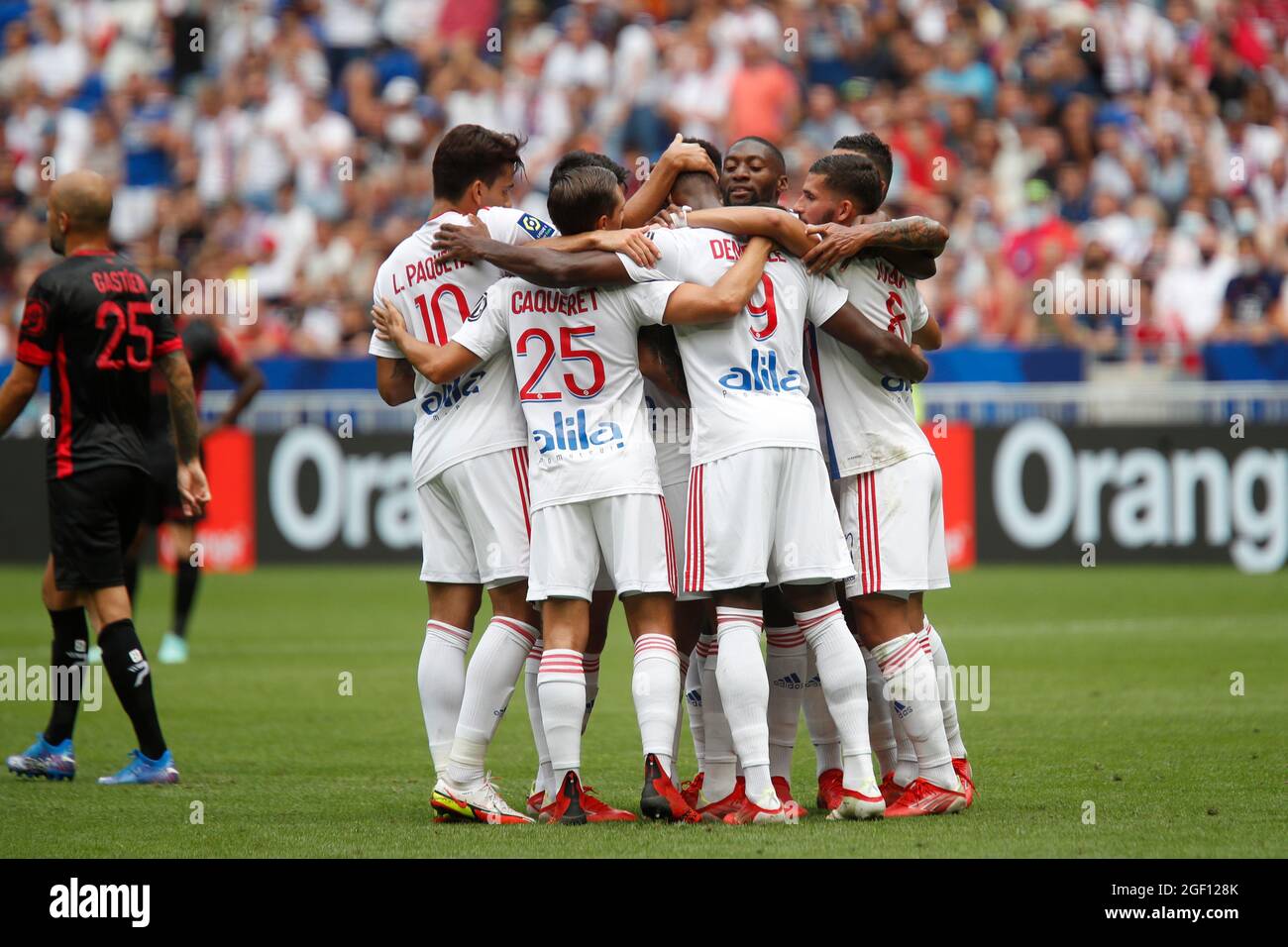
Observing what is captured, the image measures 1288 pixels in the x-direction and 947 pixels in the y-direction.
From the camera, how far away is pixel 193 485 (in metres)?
7.88

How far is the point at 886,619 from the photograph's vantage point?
6.79 meters

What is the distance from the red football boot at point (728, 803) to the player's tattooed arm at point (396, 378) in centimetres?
190

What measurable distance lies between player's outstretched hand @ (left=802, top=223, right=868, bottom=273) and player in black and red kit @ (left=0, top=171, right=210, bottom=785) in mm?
2749

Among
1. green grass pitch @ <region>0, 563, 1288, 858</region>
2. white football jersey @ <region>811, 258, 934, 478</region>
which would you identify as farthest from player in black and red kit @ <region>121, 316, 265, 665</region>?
white football jersey @ <region>811, 258, 934, 478</region>

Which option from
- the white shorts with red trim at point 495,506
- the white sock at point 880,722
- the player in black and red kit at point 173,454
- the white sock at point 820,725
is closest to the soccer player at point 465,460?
the white shorts with red trim at point 495,506

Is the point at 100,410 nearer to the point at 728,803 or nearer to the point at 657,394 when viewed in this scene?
the point at 657,394

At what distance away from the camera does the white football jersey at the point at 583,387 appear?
6.60 meters

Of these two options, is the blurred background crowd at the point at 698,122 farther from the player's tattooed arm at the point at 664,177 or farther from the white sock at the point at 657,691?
the white sock at the point at 657,691

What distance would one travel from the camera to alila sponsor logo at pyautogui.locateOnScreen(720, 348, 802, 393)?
260 inches

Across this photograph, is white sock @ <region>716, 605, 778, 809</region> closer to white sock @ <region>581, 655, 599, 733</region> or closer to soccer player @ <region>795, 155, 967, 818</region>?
soccer player @ <region>795, 155, 967, 818</region>

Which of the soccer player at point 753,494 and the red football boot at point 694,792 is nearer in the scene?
the soccer player at point 753,494

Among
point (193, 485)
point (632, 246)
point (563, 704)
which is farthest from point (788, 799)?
point (193, 485)

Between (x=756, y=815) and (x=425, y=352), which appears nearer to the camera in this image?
(x=756, y=815)

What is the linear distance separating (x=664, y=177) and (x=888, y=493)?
1.43 m
